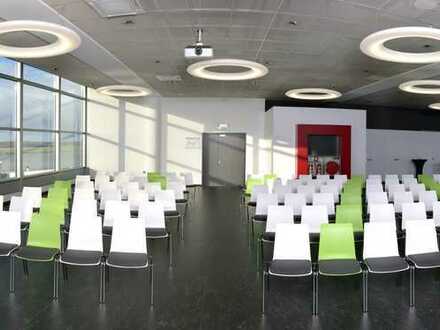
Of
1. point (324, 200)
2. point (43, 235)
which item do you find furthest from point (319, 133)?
point (43, 235)

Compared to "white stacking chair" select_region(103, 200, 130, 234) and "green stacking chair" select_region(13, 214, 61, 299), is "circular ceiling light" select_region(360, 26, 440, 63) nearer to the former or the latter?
"white stacking chair" select_region(103, 200, 130, 234)

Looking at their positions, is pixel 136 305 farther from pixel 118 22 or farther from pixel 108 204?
pixel 118 22

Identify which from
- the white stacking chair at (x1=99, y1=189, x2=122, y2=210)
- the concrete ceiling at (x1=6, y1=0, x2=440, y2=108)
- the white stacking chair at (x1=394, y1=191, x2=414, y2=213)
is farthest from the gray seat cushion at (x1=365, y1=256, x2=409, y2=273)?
the white stacking chair at (x1=99, y1=189, x2=122, y2=210)

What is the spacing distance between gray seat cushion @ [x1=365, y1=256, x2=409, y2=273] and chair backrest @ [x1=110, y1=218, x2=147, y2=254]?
2.58m

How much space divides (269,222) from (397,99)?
1459 centimetres

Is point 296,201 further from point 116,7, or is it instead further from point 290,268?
point 116,7

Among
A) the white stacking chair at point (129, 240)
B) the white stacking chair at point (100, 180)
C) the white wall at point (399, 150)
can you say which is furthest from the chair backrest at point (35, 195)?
the white wall at point (399, 150)

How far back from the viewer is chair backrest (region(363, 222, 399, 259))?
4.57 metres

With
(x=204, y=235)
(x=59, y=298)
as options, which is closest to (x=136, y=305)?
(x=59, y=298)

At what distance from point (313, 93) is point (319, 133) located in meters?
1.63

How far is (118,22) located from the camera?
7320 mm

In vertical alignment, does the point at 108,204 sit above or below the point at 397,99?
below

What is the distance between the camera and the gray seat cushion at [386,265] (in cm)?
426

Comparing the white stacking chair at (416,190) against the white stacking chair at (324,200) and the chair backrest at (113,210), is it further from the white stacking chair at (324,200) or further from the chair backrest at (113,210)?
the chair backrest at (113,210)
